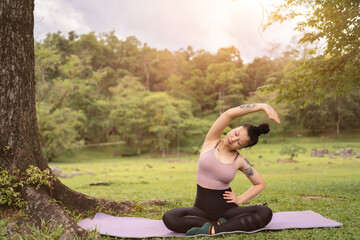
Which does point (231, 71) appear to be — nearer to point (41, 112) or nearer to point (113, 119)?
point (113, 119)

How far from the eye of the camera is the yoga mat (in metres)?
4.49

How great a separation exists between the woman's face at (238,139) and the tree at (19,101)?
2.52m

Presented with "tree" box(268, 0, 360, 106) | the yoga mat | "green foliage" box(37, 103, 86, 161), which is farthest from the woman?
"green foliage" box(37, 103, 86, 161)

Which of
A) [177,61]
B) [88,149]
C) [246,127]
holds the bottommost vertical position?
[88,149]

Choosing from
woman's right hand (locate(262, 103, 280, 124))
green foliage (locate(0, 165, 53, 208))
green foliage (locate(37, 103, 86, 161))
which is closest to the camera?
woman's right hand (locate(262, 103, 280, 124))

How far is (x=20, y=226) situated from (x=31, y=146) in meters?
1.22

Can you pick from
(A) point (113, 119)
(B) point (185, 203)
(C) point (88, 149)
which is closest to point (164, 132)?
(A) point (113, 119)

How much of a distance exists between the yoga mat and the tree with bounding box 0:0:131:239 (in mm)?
721

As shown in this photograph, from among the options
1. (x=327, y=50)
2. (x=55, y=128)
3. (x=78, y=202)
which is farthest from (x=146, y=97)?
(x=78, y=202)

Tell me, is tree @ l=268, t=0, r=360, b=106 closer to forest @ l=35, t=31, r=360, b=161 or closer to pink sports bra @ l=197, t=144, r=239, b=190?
pink sports bra @ l=197, t=144, r=239, b=190

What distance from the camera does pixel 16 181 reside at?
4.73 metres

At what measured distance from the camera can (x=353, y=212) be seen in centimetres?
542

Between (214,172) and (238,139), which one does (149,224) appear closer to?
(214,172)

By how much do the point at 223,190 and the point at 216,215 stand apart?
13.9 inches
